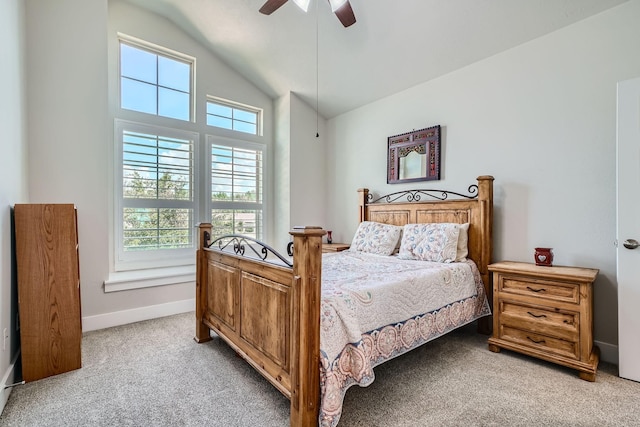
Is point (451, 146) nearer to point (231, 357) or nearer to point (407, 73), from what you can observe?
point (407, 73)

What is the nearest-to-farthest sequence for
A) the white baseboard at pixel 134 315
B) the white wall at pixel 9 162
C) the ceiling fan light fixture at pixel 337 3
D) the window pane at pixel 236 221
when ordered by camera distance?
the white wall at pixel 9 162, the ceiling fan light fixture at pixel 337 3, the white baseboard at pixel 134 315, the window pane at pixel 236 221

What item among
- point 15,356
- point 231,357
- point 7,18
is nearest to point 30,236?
point 15,356

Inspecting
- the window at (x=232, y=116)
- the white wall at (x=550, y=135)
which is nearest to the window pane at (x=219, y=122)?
the window at (x=232, y=116)

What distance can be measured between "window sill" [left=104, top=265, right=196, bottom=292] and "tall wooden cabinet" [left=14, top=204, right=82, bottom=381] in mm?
933

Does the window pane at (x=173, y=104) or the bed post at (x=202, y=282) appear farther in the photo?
the window pane at (x=173, y=104)

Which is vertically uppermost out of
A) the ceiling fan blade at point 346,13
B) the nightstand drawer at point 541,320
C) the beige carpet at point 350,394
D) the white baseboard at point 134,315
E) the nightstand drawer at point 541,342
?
the ceiling fan blade at point 346,13

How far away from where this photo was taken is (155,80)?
3773mm

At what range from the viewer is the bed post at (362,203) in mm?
4176

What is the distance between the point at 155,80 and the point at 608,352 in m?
5.29

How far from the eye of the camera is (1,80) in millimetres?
1976

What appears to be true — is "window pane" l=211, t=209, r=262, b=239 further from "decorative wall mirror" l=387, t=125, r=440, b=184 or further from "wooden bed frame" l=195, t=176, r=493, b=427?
"decorative wall mirror" l=387, t=125, r=440, b=184

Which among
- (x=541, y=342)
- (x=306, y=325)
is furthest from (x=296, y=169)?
(x=541, y=342)

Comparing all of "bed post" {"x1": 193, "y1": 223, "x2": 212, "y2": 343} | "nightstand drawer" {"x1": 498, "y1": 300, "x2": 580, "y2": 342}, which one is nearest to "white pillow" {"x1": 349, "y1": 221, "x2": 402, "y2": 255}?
"nightstand drawer" {"x1": 498, "y1": 300, "x2": 580, "y2": 342}

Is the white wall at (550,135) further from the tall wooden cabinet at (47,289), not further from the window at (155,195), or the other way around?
the tall wooden cabinet at (47,289)
